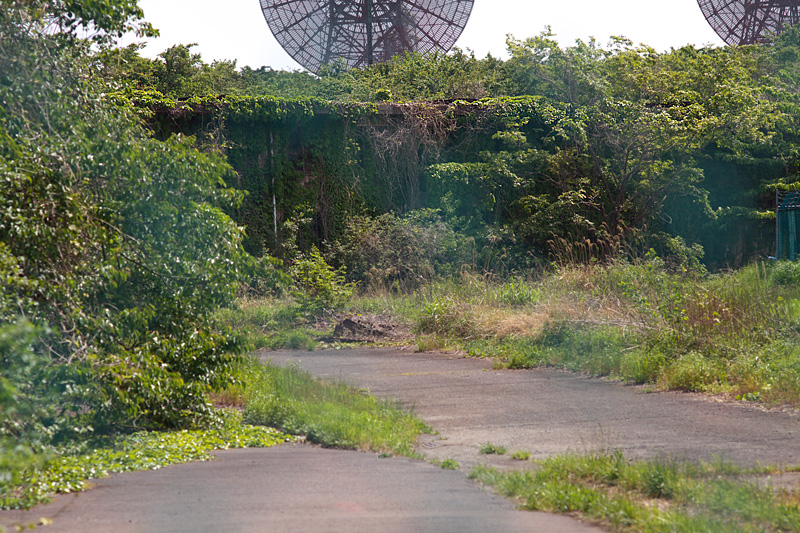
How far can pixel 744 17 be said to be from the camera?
89.4 ft

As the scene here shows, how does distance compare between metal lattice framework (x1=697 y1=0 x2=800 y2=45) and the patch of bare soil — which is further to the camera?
metal lattice framework (x1=697 y1=0 x2=800 y2=45)

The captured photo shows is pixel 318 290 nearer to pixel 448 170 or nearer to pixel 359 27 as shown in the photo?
pixel 448 170

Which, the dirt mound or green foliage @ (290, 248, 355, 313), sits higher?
green foliage @ (290, 248, 355, 313)

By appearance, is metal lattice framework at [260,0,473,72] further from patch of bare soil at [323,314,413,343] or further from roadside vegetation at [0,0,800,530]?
patch of bare soil at [323,314,413,343]

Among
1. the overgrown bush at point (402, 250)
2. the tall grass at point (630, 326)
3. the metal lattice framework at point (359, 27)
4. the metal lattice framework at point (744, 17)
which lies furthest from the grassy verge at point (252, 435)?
the metal lattice framework at point (744, 17)

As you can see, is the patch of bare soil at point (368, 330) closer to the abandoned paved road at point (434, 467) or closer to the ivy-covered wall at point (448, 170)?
the abandoned paved road at point (434, 467)

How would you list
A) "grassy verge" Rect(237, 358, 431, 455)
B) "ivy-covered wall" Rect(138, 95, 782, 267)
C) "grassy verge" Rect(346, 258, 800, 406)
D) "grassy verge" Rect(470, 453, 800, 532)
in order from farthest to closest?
"ivy-covered wall" Rect(138, 95, 782, 267), "grassy verge" Rect(346, 258, 800, 406), "grassy verge" Rect(237, 358, 431, 455), "grassy verge" Rect(470, 453, 800, 532)

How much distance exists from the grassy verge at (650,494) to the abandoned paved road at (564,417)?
0.53 meters

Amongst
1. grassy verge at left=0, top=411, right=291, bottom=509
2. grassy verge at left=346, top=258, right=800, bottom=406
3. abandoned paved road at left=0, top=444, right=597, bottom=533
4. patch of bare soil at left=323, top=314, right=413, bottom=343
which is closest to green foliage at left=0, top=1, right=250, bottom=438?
grassy verge at left=0, top=411, right=291, bottom=509

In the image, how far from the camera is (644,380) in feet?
27.6

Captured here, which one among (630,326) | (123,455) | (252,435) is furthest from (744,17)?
(123,455)

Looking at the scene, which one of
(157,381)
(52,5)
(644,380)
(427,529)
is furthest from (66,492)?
(644,380)

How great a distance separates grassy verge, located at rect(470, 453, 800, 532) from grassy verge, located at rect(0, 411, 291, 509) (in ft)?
7.03

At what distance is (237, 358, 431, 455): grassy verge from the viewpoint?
230 inches
